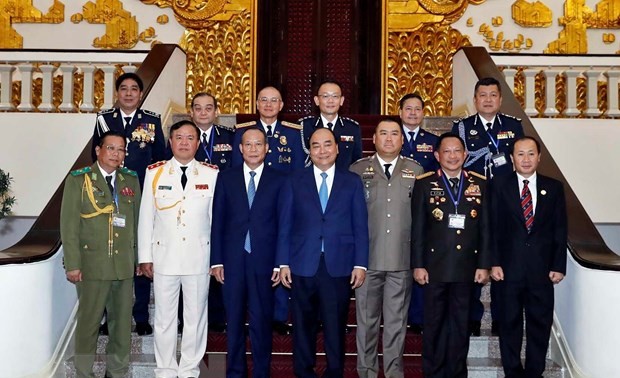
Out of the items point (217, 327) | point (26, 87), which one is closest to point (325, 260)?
point (217, 327)

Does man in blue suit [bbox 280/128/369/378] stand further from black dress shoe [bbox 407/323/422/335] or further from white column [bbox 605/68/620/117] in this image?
white column [bbox 605/68/620/117]

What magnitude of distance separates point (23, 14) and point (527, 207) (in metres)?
7.16

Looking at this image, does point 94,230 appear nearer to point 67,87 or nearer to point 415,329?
point 415,329

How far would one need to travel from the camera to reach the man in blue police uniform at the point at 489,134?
5.73 meters

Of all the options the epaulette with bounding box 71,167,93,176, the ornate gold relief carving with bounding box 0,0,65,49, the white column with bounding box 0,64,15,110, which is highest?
the ornate gold relief carving with bounding box 0,0,65,49

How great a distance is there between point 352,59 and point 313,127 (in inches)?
184

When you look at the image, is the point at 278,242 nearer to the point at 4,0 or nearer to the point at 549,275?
the point at 549,275

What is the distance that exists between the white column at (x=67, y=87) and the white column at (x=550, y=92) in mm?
4821

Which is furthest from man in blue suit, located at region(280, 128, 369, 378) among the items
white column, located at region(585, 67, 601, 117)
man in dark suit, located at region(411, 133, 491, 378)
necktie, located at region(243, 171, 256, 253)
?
white column, located at region(585, 67, 601, 117)

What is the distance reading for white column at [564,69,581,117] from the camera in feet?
27.5

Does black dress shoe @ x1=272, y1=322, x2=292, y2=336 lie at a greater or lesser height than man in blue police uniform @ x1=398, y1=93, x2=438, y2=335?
lesser

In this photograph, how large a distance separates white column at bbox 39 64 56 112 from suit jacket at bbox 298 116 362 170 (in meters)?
3.72

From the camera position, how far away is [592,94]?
8.41 metres

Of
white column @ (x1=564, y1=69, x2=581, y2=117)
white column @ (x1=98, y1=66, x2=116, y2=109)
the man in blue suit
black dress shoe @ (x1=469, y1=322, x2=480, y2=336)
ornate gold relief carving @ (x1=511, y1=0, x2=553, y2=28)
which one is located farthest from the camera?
ornate gold relief carving @ (x1=511, y1=0, x2=553, y2=28)
